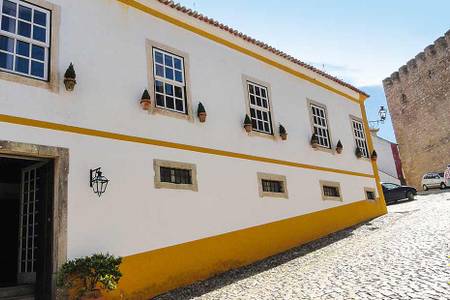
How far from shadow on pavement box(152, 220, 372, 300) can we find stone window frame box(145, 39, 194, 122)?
338cm

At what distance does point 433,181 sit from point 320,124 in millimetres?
13477

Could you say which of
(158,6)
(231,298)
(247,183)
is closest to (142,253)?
(231,298)

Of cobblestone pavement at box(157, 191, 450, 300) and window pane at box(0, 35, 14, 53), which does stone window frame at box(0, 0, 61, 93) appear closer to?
window pane at box(0, 35, 14, 53)

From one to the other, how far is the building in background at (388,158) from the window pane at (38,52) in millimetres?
26208

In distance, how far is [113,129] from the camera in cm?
699

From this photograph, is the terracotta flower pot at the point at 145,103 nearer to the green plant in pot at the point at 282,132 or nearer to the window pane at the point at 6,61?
the window pane at the point at 6,61

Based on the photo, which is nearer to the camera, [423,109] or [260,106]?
[260,106]

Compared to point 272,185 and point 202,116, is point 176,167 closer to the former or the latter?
point 202,116

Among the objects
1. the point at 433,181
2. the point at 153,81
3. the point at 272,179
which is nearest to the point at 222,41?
the point at 153,81

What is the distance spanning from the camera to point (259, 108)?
10.4 m

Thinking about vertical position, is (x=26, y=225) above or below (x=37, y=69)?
below

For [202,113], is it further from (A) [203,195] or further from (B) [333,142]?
(B) [333,142]

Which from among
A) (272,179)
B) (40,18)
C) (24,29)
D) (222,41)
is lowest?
(272,179)

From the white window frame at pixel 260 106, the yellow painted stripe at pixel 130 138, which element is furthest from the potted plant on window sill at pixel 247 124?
the yellow painted stripe at pixel 130 138
